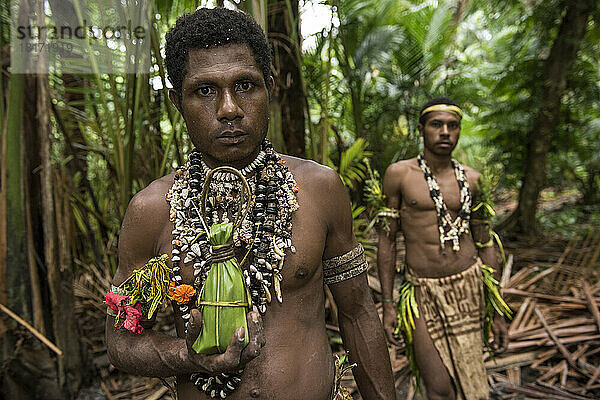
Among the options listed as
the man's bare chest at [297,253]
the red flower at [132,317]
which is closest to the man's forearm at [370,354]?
the man's bare chest at [297,253]

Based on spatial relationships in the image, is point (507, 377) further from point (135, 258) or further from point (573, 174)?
point (573, 174)

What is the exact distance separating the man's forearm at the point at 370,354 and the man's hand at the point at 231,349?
53 cm

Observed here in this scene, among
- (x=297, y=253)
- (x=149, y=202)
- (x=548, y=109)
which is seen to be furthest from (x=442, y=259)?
(x=548, y=109)

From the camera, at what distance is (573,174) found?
7.30 meters

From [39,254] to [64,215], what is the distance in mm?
256

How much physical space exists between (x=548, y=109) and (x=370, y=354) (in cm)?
555

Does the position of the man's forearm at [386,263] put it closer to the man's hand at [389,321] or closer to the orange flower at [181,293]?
the man's hand at [389,321]

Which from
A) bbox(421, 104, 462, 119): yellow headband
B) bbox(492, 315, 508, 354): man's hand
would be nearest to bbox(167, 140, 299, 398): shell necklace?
bbox(421, 104, 462, 119): yellow headband

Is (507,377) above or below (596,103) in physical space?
below

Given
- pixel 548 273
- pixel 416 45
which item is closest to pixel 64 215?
pixel 548 273

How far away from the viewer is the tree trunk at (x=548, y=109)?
5379 millimetres

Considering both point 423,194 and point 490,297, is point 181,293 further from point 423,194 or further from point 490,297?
point 490,297

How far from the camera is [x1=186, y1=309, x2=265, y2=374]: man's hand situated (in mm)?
→ 973

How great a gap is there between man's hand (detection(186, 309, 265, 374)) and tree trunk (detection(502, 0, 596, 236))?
5943mm
